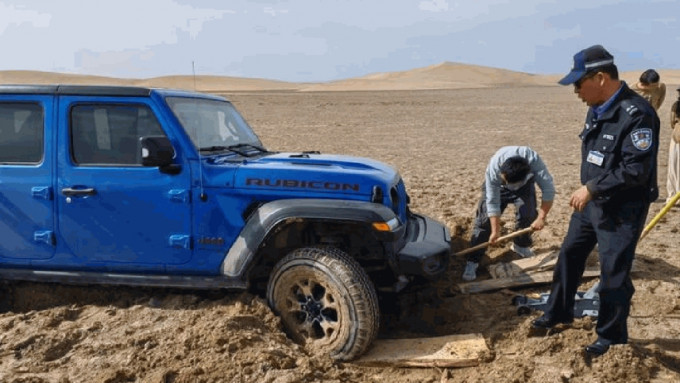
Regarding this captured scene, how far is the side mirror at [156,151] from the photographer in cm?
449

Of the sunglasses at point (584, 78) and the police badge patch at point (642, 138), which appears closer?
the police badge patch at point (642, 138)

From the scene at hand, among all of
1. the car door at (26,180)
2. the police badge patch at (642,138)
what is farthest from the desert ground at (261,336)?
the police badge patch at (642,138)

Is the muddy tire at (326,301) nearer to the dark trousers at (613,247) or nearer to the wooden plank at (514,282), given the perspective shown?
the dark trousers at (613,247)

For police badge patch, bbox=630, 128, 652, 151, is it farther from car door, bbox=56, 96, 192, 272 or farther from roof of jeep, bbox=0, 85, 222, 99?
roof of jeep, bbox=0, 85, 222, 99

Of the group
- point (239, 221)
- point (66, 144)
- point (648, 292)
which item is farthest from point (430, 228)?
point (66, 144)

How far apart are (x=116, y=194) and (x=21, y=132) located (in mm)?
961

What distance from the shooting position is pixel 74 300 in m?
5.30

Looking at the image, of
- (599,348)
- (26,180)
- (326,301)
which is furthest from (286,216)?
(599,348)

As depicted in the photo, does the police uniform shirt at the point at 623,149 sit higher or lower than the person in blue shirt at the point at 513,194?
higher

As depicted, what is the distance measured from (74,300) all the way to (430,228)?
114 inches

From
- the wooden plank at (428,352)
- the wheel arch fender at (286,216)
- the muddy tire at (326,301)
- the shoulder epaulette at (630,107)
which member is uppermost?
the shoulder epaulette at (630,107)

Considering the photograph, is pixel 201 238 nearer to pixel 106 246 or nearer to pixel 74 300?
pixel 106 246

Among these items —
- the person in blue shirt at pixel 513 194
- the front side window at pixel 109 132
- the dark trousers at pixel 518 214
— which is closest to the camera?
the front side window at pixel 109 132

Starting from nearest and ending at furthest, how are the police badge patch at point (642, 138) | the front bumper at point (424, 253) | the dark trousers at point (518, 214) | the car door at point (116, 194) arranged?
1. the police badge patch at point (642, 138)
2. the front bumper at point (424, 253)
3. the car door at point (116, 194)
4. the dark trousers at point (518, 214)
